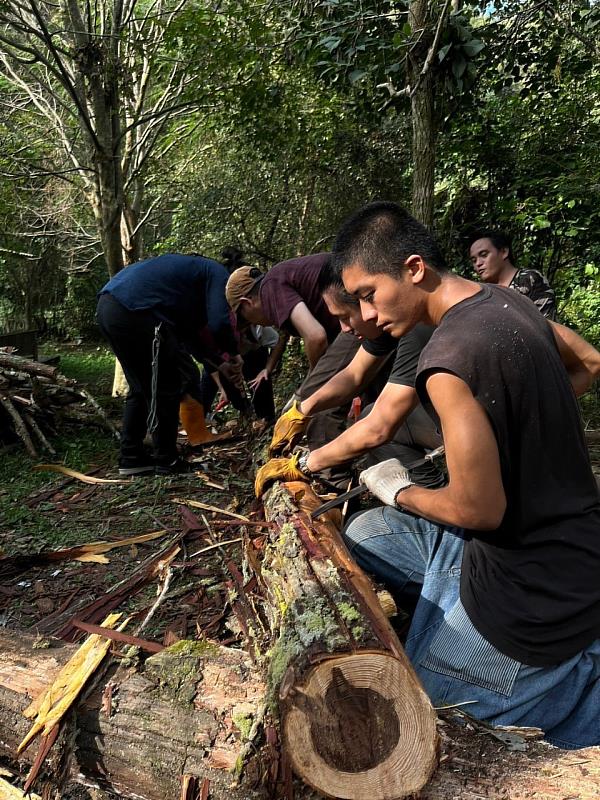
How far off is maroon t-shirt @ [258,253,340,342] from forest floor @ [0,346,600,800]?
1026 mm

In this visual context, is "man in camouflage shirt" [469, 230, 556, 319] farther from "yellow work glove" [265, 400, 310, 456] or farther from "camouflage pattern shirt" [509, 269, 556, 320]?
"yellow work glove" [265, 400, 310, 456]

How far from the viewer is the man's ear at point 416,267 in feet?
6.14

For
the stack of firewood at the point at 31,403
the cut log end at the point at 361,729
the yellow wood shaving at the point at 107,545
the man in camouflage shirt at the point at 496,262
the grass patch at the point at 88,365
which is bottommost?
the grass patch at the point at 88,365

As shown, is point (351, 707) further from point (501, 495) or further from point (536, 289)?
point (536, 289)

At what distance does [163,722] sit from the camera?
5.29 ft

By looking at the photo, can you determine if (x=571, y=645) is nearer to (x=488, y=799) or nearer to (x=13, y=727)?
(x=488, y=799)

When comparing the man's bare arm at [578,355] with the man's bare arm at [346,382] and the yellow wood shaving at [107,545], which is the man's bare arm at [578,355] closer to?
the man's bare arm at [346,382]

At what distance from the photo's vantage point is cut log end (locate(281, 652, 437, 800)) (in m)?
1.38

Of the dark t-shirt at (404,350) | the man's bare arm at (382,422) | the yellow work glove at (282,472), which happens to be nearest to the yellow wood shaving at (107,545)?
the yellow work glove at (282,472)

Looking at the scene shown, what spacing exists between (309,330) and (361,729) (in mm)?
2749

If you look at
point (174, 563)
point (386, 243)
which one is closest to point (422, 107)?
point (386, 243)

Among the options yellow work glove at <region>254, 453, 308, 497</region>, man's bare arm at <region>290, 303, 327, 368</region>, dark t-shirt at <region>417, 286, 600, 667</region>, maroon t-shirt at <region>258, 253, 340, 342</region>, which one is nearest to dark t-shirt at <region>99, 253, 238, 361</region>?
maroon t-shirt at <region>258, 253, 340, 342</region>

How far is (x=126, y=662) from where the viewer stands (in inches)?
70.1

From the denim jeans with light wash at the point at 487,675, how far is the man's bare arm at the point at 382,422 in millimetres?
589
